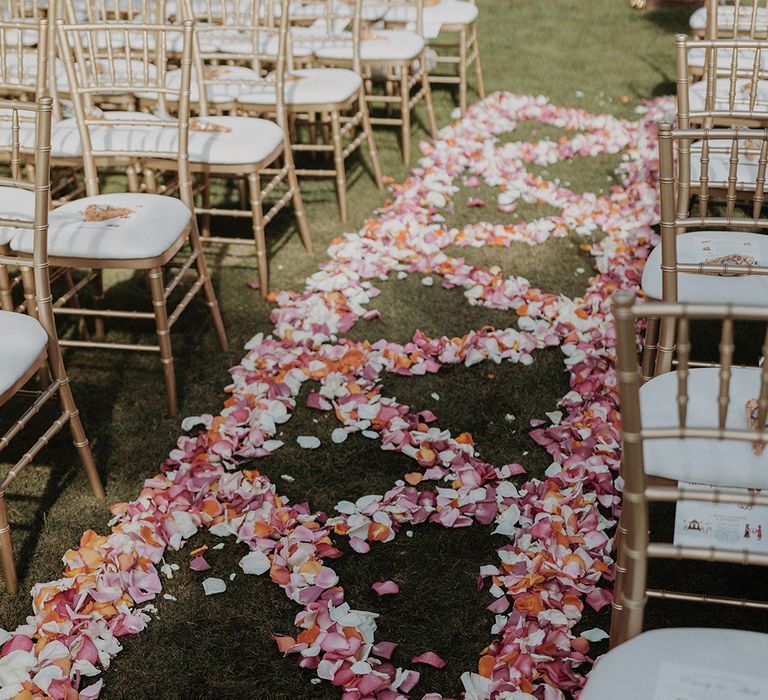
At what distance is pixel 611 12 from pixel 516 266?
589 cm

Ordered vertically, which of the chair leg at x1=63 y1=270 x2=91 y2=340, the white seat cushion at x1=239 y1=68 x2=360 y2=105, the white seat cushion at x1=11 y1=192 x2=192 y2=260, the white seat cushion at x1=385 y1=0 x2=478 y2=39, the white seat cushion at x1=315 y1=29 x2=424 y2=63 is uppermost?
the white seat cushion at x1=385 y1=0 x2=478 y2=39

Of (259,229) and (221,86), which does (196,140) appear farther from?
(221,86)

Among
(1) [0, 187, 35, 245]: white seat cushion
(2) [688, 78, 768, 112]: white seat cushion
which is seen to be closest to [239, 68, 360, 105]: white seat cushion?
(1) [0, 187, 35, 245]: white seat cushion

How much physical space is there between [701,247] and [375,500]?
118 centimetres

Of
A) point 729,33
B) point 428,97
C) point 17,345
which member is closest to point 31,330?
point 17,345

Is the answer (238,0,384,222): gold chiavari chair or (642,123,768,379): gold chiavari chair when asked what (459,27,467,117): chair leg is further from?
(642,123,768,379): gold chiavari chair

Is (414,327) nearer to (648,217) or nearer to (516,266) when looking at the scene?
(516,266)

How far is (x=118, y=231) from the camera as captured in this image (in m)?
2.77

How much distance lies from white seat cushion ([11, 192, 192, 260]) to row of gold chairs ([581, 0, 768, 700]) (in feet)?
4.83

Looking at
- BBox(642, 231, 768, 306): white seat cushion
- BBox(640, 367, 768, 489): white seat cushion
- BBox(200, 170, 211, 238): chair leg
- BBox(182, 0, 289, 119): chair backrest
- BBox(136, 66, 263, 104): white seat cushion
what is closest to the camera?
BBox(640, 367, 768, 489): white seat cushion

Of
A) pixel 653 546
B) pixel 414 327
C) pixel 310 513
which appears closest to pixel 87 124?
pixel 414 327

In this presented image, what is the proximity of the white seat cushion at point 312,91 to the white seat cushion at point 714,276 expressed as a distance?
6.43 feet

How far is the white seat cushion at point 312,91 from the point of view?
3.96m

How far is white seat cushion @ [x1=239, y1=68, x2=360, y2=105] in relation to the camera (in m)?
3.96
